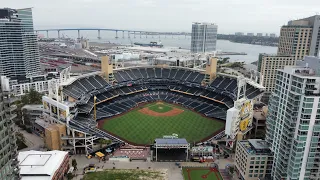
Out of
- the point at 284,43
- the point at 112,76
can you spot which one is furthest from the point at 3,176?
the point at 284,43

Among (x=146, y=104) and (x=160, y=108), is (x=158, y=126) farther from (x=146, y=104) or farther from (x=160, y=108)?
(x=146, y=104)

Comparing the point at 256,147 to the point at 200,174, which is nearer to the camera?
the point at 256,147

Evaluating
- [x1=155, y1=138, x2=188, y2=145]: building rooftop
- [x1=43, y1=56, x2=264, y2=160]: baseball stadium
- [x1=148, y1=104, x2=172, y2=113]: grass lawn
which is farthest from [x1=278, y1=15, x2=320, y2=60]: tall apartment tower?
[x1=155, y1=138, x2=188, y2=145]: building rooftop

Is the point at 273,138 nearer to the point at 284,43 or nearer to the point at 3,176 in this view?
the point at 3,176

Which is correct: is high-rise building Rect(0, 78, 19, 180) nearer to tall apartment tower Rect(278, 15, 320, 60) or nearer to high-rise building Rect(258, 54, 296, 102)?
high-rise building Rect(258, 54, 296, 102)

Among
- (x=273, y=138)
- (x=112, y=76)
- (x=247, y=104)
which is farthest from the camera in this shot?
(x=112, y=76)

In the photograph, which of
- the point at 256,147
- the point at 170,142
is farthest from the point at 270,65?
the point at 170,142
